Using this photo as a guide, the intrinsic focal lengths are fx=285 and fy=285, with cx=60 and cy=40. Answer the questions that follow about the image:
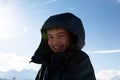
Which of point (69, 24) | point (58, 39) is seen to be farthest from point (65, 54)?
point (69, 24)

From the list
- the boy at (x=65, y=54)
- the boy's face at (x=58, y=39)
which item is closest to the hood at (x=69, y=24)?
the boy at (x=65, y=54)

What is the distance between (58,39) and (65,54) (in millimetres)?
333

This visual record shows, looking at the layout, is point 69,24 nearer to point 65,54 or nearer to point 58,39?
point 58,39

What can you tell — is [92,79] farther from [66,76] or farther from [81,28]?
[81,28]

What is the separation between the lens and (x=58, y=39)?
4461 mm

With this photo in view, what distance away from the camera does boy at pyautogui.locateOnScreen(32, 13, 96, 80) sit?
13.5 feet

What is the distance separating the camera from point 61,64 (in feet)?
14.0

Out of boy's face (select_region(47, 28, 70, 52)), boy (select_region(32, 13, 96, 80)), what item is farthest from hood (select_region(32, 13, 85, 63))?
boy's face (select_region(47, 28, 70, 52))

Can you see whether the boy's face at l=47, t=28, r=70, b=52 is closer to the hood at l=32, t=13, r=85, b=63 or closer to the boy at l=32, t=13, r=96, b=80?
the boy at l=32, t=13, r=96, b=80

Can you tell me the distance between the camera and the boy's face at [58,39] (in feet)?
14.6

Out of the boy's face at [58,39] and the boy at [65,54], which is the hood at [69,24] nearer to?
the boy at [65,54]

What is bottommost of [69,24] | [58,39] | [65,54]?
[65,54]

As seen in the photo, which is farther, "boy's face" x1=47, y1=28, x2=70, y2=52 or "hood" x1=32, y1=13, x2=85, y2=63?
"boy's face" x1=47, y1=28, x2=70, y2=52

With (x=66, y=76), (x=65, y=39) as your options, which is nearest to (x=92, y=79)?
(x=66, y=76)
